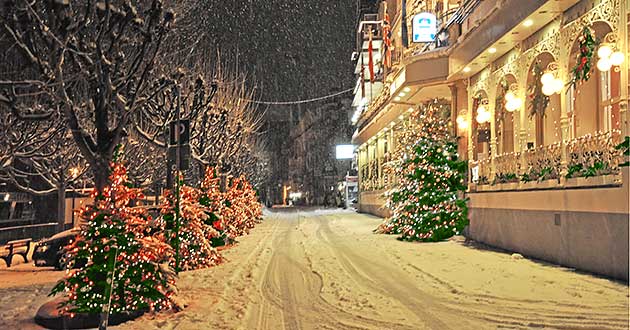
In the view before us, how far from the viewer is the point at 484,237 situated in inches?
752

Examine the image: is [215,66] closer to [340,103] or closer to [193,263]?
[193,263]

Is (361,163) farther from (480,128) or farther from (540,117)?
(540,117)

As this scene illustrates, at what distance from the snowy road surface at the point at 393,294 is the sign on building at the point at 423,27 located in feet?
37.6

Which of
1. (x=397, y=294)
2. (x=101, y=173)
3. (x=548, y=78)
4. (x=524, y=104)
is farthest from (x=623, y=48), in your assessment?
(x=101, y=173)

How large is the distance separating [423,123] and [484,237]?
4.86 meters

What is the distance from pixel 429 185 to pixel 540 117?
429 centimetres

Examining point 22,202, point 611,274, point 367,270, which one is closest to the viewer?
point 611,274

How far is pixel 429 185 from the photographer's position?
20938 mm

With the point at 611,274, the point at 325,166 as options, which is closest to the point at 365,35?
the point at 611,274

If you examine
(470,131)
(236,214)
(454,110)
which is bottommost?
(236,214)

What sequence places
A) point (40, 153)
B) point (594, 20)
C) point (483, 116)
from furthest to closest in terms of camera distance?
point (40, 153), point (483, 116), point (594, 20)

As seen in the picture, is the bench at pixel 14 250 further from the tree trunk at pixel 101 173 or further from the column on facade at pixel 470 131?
the column on facade at pixel 470 131

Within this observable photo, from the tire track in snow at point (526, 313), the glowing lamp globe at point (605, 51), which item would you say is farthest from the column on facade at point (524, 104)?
the tire track in snow at point (526, 313)

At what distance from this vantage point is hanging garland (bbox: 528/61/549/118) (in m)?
16.5
